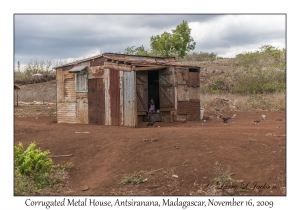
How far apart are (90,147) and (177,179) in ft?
11.2

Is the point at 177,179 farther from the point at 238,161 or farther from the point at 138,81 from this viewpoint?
the point at 138,81

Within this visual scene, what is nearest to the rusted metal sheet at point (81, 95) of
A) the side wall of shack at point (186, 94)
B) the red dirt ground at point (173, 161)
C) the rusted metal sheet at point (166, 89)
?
the rusted metal sheet at point (166, 89)

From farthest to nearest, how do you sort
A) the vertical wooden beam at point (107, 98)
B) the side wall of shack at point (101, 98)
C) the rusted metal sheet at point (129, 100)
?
1. the vertical wooden beam at point (107, 98)
2. the side wall of shack at point (101, 98)
3. the rusted metal sheet at point (129, 100)

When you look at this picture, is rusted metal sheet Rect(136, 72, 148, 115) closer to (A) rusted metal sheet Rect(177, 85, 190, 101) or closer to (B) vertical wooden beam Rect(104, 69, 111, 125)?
(B) vertical wooden beam Rect(104, 69, 111, 125)

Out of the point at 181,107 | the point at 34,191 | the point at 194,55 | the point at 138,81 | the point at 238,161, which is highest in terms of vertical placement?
the point at 194,55

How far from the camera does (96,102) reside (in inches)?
634

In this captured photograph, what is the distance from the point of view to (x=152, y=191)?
24.3ft

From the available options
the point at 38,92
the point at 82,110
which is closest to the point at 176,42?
the point at 38,92

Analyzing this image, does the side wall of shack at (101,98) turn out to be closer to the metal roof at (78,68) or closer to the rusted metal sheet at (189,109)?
the metal roof at (78,68)

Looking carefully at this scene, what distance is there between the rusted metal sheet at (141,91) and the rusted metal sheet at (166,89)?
702mm

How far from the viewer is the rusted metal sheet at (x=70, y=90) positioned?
1716 cm

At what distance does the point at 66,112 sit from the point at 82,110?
106cm

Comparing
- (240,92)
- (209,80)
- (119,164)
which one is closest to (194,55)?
(209,80)

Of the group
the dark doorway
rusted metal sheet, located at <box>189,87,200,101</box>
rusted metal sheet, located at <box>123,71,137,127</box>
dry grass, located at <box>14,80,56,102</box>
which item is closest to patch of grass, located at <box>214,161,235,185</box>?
rusted metal sheet, located at <box>123,71,137,127</box>
